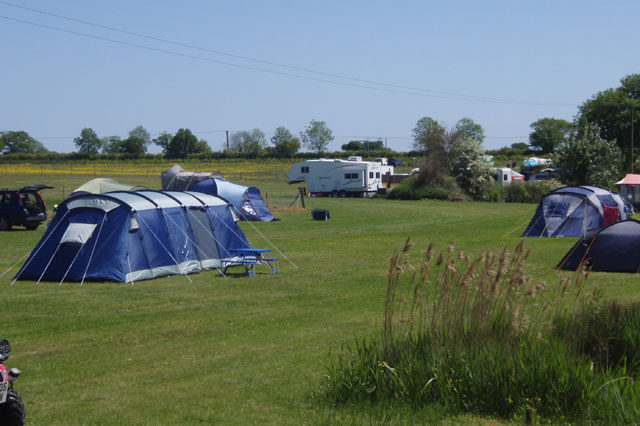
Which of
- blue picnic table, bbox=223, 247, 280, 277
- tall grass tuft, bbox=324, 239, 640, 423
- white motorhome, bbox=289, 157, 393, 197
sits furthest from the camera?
white motorhome, bbox=289, 157, 393, 197

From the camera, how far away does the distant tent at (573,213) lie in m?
25.4

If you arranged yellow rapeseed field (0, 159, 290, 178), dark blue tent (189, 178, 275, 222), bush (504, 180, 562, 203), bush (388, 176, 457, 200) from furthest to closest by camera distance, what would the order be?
yellow rapeseed field (0, 159, 290, 178), bush (388, 176, 457, 200), bush (504, 180, 562, 203), dark blue tent (189, 178, 275, 222)

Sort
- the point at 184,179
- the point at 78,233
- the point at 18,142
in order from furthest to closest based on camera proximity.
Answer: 1. the point at 18,142
2. the point at 184,179
3. the point at 78,233

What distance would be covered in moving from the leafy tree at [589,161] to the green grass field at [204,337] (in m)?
30.7

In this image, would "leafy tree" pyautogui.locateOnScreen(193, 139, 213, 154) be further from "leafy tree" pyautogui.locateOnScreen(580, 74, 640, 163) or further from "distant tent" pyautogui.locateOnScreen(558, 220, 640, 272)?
"distant tent" pyautogui.locateOnScreen(558, 220, 640, 272)

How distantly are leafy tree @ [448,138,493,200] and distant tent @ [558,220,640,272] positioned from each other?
3941cm

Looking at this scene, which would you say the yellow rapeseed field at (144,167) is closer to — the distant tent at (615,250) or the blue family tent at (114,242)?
the blue family tent at (114,242)

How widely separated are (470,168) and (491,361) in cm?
5106

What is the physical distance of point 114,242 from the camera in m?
15.9

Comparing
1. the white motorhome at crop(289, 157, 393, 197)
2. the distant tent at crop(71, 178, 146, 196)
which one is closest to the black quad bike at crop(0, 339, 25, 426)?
the distant tent at crop(71, 178, 146, 196)

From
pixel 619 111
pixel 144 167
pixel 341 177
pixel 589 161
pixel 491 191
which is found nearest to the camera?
pixel 589 161

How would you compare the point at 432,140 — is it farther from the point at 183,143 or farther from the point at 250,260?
the point at 183,143

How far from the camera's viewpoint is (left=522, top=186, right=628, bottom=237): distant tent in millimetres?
25359

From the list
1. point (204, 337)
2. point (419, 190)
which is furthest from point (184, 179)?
point (204, 337)
